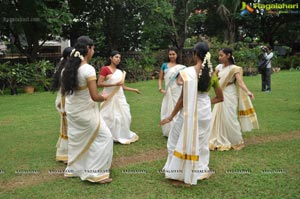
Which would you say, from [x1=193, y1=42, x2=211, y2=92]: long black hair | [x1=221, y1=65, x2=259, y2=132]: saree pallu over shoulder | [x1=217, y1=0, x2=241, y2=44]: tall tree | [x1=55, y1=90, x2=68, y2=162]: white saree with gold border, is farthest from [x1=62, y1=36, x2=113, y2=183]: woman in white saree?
[x1=217, y1=0, x2=241, y2=44]: tall tree

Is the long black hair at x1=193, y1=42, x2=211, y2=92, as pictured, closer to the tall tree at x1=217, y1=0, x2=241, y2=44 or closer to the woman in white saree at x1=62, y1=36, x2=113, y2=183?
the woman in white saree at x1=62, y1=36, x2=113, y2=183

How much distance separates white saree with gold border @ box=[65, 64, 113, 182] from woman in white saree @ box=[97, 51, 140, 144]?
181 cm

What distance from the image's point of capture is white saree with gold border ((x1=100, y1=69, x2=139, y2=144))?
6379mm

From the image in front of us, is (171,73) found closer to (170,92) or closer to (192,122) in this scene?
(170,92)

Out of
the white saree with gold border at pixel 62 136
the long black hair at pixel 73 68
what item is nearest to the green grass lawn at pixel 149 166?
the white saree with gold border at pixel 62 136

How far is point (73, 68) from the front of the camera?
4.21 m

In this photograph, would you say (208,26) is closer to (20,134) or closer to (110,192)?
(20,134)

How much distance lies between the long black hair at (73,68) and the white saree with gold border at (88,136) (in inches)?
3.9

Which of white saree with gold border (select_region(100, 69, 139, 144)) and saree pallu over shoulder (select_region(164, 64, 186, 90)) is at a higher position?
saree pallu over shoulder (select_region(164, 64, 186, 90))

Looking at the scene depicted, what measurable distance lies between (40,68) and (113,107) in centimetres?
950

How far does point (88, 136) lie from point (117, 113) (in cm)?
203

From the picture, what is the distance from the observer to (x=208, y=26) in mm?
30672

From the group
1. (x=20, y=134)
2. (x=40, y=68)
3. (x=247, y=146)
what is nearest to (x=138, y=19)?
(x=40, y=68)

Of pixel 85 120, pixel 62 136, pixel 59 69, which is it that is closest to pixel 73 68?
pixel 85 120
